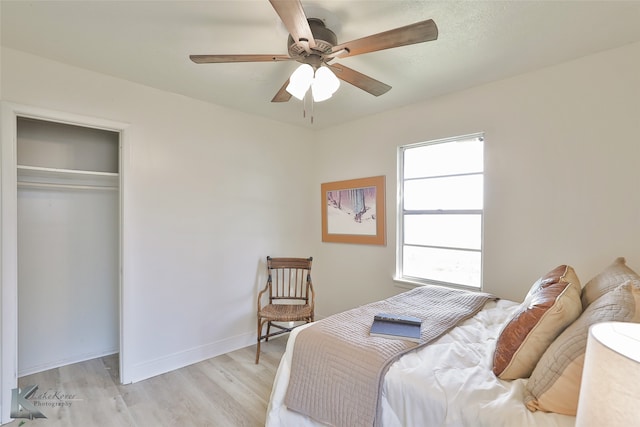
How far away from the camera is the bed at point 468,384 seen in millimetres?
1028

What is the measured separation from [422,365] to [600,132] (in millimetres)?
1995

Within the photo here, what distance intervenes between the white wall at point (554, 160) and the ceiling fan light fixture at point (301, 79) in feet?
5.36

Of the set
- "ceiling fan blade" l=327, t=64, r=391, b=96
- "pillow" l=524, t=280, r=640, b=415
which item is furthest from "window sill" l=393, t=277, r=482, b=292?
"ceiling fan blade" l=327, t=64, r=391, b=96

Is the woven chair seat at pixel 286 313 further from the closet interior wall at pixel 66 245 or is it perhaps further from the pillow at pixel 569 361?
the pillow at pixel 569 361

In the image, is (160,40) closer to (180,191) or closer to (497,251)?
(180,191)

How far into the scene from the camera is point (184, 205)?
2783 mm

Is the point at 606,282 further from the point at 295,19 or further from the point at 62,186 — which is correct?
the point at 62,186

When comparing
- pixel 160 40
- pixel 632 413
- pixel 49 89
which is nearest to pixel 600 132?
pixel 632 413

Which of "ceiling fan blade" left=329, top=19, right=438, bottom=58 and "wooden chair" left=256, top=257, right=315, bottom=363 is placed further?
"wooden chair" left=256, top=257, right=315, bottom=363

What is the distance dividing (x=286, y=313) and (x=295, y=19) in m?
2.40

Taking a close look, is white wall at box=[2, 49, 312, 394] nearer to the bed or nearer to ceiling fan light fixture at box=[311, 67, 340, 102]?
the bed

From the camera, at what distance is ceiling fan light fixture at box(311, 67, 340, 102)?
157cm

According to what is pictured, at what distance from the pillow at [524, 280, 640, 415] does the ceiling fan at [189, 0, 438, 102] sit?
4.03 ft

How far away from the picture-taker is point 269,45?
6.24 feet
